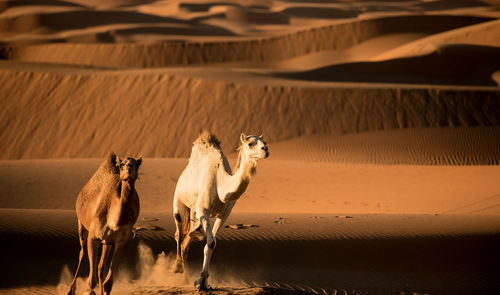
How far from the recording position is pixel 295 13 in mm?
105438

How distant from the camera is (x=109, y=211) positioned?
8734mm

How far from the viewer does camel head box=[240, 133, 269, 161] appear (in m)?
8.86

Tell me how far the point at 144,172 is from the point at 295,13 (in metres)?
84.6

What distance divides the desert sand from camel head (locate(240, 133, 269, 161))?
1.87 meters

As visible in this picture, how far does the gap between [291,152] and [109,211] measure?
70.2ft

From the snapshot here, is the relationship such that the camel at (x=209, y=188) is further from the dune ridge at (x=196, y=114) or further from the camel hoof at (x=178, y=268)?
the dune ridge at (x=196, y=114)

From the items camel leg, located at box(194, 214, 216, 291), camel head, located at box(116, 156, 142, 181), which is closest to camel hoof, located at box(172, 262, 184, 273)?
camel leg, located at box(194, 214, 216, 291)

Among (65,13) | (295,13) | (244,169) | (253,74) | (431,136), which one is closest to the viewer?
(244,169)

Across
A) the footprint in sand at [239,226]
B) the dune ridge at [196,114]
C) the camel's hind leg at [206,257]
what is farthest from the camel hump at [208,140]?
the dune ridge at [196,114]

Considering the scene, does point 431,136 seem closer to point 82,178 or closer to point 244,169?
point 82,178

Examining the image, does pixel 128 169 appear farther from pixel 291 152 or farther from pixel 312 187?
pixel 291 152

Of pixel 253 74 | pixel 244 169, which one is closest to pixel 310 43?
pixel 253 74

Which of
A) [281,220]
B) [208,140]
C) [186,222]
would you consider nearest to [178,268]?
[186,222]

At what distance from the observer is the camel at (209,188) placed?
30.1 feet
